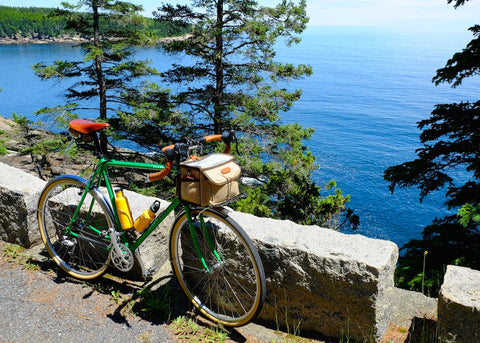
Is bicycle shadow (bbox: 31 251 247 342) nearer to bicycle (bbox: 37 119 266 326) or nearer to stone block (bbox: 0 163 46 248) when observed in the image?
bicycle (bbox: 37 119 266 326)

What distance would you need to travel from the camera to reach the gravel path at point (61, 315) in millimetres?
3125

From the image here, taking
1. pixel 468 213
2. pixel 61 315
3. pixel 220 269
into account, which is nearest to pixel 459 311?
pixel 220 269

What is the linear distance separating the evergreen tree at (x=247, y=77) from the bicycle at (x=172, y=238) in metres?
10.7

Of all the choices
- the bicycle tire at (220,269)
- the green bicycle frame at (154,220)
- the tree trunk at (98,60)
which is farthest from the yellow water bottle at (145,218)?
the tree trunk at (98,60)

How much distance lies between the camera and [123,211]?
334 centimetres

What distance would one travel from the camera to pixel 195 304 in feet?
11.0

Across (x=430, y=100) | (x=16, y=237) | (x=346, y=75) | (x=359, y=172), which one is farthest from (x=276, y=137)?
(x=346, y=75)

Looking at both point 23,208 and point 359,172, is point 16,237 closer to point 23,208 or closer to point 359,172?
point 23,208

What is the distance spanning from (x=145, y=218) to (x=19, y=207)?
6.01 ft

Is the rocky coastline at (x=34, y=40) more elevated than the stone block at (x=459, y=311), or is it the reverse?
the rocky coastline at (x=34, y=40)

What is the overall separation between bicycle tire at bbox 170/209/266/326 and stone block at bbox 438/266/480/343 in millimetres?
1192

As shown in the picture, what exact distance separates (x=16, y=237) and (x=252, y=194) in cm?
712

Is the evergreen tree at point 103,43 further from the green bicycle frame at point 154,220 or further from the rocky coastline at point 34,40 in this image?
the rocky coastline at point 34,40

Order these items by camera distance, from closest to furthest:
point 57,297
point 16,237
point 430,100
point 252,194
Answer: point 57,297, point 16,237, point 252,194, point 430,100
